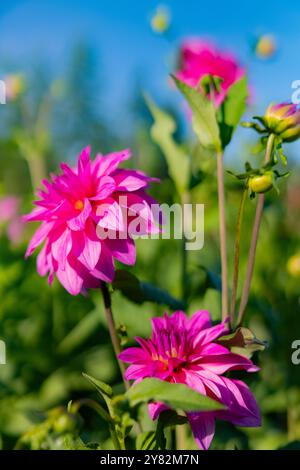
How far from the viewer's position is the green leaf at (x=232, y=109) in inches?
27.0

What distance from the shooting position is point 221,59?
3.50 ft

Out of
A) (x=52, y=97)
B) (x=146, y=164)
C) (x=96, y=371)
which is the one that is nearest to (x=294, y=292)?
(x=96, y=371)

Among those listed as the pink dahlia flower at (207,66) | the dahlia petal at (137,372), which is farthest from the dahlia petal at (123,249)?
the pink dahlia flower at (207,66)

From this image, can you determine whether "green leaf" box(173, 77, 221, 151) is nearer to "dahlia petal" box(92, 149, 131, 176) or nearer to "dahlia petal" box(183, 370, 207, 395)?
"dahlia petal" box(92, 149, 131, 176)

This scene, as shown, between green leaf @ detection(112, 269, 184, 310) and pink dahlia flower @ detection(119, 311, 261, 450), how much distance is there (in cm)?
9

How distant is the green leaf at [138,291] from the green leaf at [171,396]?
0.57ft

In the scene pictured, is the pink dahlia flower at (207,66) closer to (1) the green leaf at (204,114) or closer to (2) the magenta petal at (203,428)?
(1) the green leaf at (204,114)

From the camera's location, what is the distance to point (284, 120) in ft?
1.97

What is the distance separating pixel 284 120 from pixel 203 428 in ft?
0.97

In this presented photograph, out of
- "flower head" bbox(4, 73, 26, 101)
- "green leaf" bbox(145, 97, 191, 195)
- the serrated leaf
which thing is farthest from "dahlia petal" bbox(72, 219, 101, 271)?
"flower head" bbox(4, 73, 26, 101)

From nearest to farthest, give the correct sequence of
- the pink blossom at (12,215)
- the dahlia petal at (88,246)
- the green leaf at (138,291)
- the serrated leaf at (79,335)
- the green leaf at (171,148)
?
the dahlia petal at (88,246), the green leaf at (138,291), the green leaf at (171,148), the serrated leaf at (79,335), the pink blossom at (12,215)

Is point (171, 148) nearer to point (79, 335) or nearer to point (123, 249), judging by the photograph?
point (123, 249)

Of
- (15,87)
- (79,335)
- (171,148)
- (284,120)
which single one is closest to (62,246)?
(284,120)
